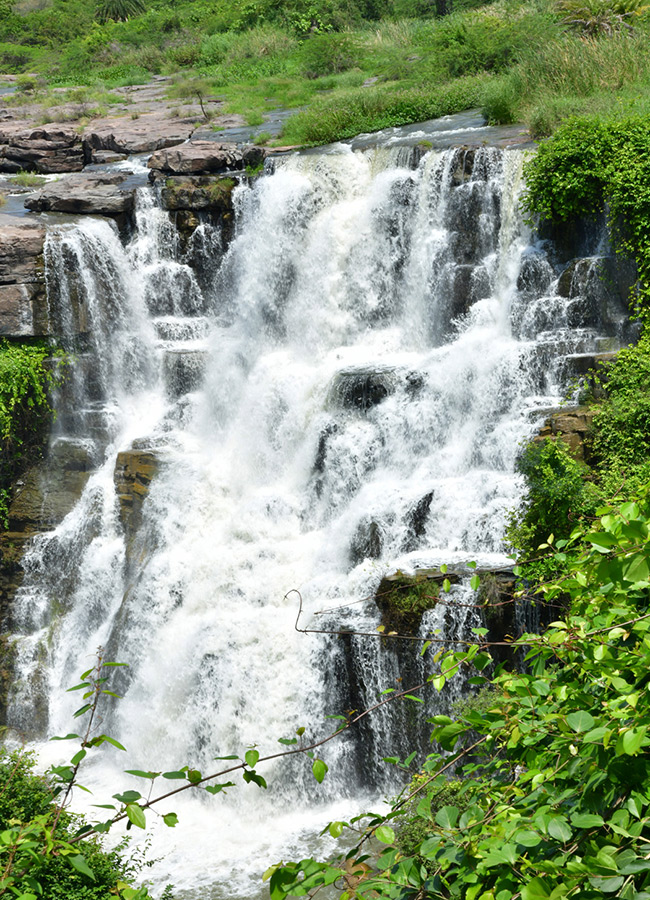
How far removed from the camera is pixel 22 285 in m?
14.6

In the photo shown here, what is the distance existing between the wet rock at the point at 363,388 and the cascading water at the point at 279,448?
31 mm

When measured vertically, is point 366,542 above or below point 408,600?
above

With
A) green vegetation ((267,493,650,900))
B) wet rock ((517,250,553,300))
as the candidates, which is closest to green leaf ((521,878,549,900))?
green vegetation ((267,493,650,900))

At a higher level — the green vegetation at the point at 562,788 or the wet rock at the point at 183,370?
the wet rock at the point at 183,370

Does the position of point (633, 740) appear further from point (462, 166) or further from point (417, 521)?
point (462, 166)

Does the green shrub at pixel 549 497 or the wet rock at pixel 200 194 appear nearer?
the green shrub at pixel 549 497

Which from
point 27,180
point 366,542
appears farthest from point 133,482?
point 27,180

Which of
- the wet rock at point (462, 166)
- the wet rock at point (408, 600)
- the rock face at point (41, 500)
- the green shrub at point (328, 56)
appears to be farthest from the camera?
the green shrub at point (328, 56)

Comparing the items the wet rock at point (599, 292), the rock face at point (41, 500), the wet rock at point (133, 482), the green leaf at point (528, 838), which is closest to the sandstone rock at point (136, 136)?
the rock face at point (41, 500)

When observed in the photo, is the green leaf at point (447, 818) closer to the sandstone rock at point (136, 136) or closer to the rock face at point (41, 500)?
the rock face at point (41, 500)

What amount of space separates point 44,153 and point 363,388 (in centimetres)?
1272

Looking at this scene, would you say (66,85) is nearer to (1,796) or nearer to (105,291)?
(105,291)

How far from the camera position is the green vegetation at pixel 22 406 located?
14195 mm

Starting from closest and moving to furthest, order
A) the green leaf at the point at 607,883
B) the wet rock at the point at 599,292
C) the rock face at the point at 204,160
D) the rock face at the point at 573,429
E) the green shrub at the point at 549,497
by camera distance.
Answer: the green leaf at the point at 607,883
the green shrub at the point at 549,497
the rock face at the point at 573,429
the wet rock at the point at 599,292
the rock face at the point at 204,160
